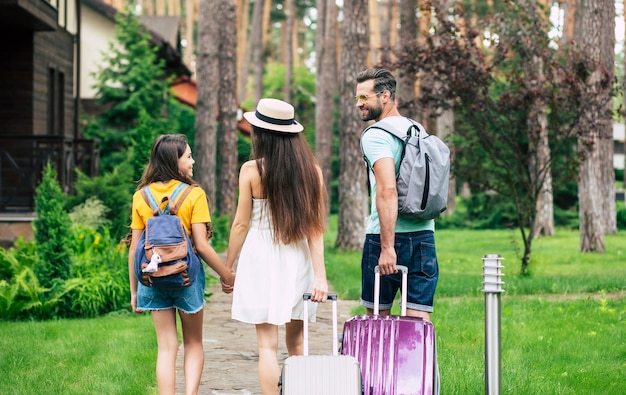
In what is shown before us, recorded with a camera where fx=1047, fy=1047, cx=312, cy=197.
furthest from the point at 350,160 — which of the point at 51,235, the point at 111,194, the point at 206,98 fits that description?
the point at 51,235

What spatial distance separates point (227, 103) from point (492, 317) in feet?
59.3

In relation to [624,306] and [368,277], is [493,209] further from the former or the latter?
[368,277]

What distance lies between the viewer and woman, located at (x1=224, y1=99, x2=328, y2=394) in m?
5.52

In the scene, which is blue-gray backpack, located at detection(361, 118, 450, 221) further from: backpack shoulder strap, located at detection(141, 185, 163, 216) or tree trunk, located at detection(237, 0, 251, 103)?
tree trunk, located at detection(237, 0, 251, 103)

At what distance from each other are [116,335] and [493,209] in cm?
2366

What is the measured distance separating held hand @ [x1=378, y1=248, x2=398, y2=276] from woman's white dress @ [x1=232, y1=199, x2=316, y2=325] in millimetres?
420

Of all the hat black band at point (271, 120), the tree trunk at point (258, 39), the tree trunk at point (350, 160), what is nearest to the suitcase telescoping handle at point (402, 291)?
the hat black band at point (271, 120)

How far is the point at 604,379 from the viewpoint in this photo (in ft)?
23.3

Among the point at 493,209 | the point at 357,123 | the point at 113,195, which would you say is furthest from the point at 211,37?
the point at 493,209

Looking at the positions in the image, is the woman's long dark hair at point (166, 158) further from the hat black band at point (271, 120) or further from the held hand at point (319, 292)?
the held hand at point (319, 292)

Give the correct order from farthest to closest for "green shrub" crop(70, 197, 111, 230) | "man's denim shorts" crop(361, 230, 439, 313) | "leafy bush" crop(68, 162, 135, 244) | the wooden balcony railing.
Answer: the wooden balcony railing, "leafy bush" crop(68, 162, 135, 244), "green shrub" crop(70, 197, 111, 230), "man's denim shorts" crop(361, 230, 439, 313)

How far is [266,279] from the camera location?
5531 mm

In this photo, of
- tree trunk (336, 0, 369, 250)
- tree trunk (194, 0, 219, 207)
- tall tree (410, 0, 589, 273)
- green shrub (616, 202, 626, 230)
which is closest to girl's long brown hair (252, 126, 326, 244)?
Result: tall tree (410, 0, 589, 273)

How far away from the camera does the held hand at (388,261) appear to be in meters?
5.51
